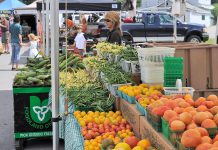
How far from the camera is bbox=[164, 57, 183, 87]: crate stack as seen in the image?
4492 millimetres

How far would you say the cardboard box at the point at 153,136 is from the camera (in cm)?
327

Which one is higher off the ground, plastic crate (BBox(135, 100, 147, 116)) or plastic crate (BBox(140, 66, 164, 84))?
plastic crate (BBox(140, 66, 164, 84))

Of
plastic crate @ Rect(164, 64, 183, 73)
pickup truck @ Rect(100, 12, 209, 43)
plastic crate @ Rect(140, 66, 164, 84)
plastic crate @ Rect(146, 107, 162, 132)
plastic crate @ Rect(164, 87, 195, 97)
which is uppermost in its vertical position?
pickup truck @ Rect(100, 12, 209, 43)

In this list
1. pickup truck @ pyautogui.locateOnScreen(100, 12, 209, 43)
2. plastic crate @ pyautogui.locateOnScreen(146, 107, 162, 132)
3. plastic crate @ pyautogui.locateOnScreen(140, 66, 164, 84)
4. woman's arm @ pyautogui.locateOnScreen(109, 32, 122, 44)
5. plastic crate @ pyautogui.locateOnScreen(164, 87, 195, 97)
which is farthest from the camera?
pickup truck @ pyautogui.locateOnScreen(100, 12, 209, 43)

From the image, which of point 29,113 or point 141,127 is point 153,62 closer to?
point 141,127

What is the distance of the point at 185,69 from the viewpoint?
507 centimetres

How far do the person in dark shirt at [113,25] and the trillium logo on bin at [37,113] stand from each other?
84.4 inches

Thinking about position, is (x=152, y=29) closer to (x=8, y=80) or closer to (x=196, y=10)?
(x=8, y=80)

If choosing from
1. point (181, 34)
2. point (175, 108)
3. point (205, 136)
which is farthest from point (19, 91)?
point (181, 34)

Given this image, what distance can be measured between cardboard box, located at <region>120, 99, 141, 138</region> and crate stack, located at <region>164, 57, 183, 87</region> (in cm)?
45

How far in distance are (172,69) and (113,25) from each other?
381 cm

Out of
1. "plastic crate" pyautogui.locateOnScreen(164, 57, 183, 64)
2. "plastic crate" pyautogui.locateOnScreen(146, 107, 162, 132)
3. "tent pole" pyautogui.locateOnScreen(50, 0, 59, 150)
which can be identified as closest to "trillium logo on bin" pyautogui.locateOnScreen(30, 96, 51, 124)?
"tent pole" pyautogui.locateOnScreen(50, 0, 59, 150)

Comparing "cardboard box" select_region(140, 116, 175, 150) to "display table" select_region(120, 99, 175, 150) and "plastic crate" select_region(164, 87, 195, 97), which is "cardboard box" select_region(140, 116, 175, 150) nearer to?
"display table" select_region(120, 99, 175, 150)

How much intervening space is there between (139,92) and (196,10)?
60.5 metres
